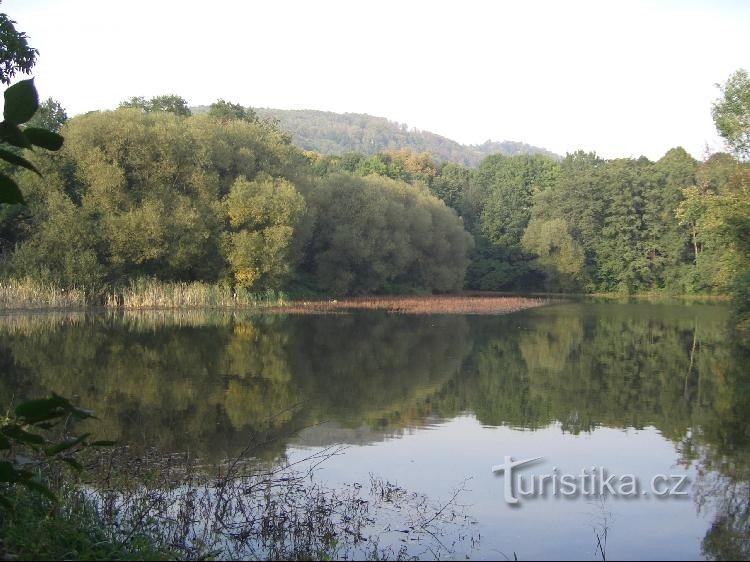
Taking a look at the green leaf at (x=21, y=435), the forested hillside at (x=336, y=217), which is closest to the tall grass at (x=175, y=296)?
the forested hillside at (x=336, y=217)

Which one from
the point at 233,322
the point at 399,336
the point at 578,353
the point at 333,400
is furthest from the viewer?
the point at 233,322

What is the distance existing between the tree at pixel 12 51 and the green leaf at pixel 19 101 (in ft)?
33.3

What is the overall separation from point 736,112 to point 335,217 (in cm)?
2659

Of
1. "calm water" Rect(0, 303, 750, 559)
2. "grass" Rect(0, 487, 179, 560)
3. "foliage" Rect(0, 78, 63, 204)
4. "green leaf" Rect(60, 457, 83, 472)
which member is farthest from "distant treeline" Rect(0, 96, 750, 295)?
"foliage" Rect(0, 78, 63, 204)

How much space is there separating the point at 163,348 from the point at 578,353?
12318 mm

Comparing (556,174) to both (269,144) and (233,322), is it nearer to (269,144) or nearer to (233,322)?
(269,144)

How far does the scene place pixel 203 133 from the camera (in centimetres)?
4094

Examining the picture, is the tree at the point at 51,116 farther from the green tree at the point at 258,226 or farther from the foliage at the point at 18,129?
the foliage at the point at 18,129

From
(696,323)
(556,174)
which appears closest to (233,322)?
(696,323)

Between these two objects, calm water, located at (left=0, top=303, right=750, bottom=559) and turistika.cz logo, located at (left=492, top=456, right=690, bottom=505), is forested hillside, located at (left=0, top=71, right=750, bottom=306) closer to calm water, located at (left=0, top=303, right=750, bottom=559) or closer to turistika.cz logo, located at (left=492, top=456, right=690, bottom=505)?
calm water, located at (left=0, top=303, right=750, bottom=559)

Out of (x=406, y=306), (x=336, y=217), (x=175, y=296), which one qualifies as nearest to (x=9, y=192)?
(x=175, y=296)

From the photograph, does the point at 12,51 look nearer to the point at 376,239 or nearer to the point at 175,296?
the point at 175,296

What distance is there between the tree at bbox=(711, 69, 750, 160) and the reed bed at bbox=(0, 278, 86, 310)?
30.0 metres

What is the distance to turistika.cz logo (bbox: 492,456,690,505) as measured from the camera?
8.73 metres
